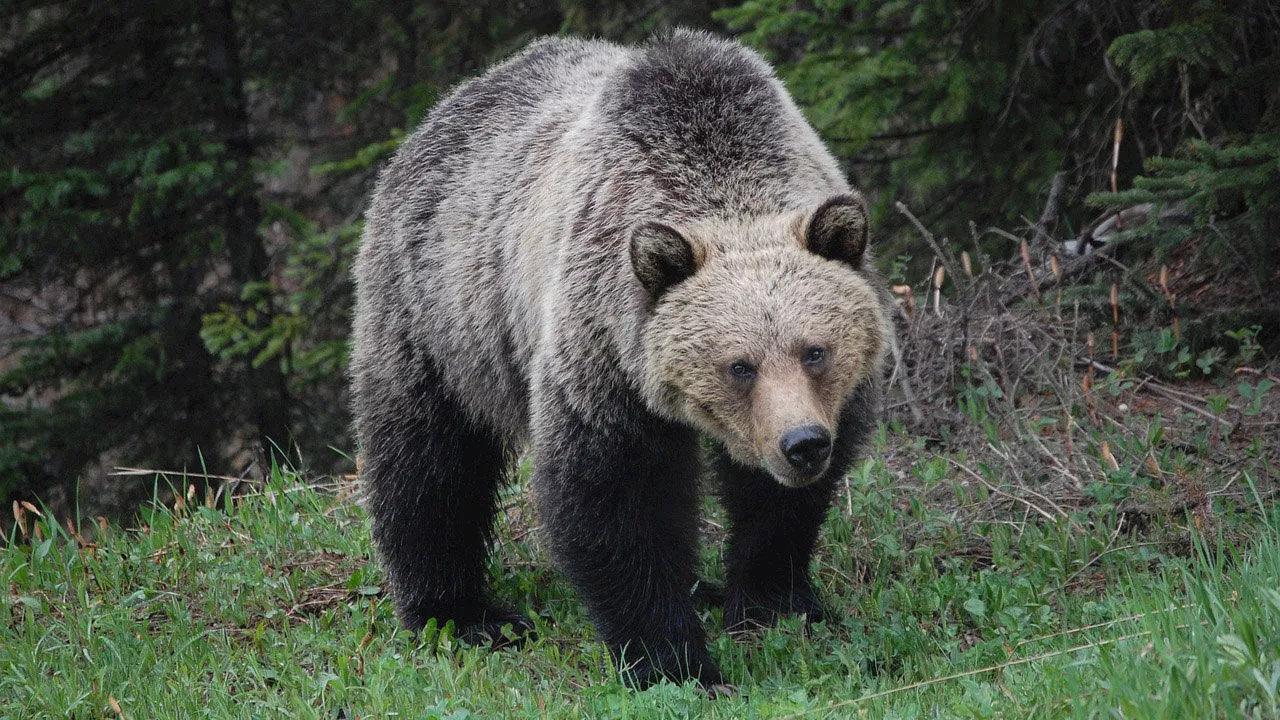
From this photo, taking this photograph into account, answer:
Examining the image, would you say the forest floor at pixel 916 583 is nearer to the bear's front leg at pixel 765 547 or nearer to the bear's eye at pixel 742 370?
the bear's front leg at pixel 765 547

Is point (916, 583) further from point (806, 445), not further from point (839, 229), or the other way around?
point (839, 229)

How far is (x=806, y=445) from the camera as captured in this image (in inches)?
165

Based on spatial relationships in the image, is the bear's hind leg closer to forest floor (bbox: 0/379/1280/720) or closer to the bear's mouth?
forest floor (bbox: 0/379/1280/720)

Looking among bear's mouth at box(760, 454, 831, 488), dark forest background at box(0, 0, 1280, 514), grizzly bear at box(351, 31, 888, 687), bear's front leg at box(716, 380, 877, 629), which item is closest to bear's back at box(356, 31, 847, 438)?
grizzly bear at box(351, 31, 888, 687)

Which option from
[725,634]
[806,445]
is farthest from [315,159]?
[806,445]

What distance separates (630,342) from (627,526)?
676 mm

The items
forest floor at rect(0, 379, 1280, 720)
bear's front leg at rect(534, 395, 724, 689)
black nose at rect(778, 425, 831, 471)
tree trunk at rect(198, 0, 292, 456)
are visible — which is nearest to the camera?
forest floor at rect(0, 379, 1280, 720)

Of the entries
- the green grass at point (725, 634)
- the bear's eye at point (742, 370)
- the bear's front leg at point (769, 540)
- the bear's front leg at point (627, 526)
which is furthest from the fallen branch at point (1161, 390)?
the bear's eye at point (742, 370)

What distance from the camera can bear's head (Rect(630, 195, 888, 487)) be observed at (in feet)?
14.4

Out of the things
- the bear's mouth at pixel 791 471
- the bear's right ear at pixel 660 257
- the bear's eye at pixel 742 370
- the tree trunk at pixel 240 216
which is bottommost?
the tree trunk at pixel 240 216

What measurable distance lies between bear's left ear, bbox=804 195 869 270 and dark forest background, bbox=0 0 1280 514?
2.84m

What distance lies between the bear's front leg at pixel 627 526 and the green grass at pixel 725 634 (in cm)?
19

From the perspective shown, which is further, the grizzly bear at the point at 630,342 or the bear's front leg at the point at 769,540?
the bear's front leg at the point at 769,540

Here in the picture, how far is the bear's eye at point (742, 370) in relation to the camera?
443cm
